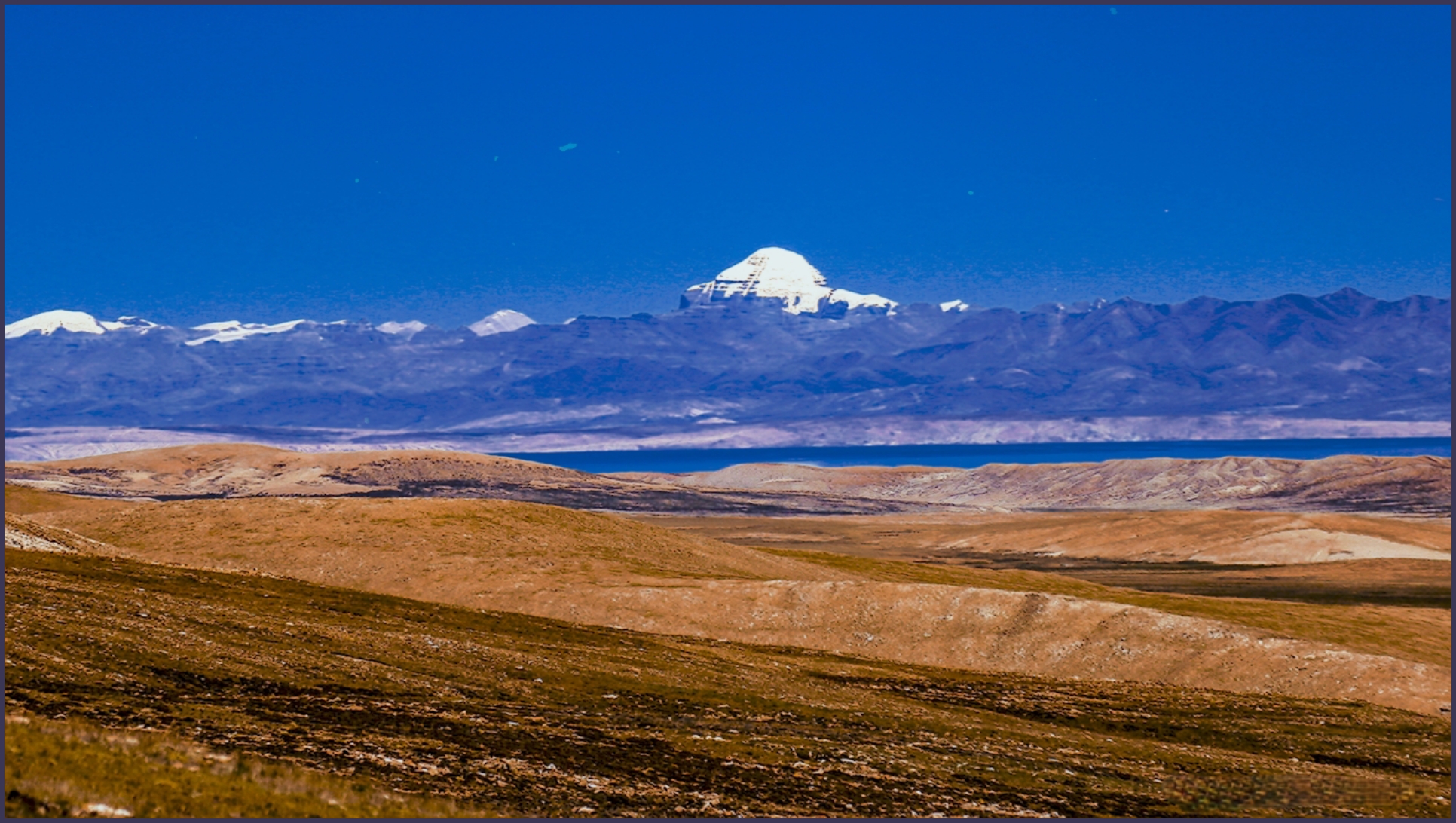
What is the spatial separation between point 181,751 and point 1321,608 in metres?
87.5

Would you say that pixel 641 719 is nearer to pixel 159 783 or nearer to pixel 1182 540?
pixel 159 783

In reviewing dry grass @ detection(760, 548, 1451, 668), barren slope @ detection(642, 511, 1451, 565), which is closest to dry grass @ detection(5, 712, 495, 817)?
dry grass @ detection(760, 548, 1451, 668)

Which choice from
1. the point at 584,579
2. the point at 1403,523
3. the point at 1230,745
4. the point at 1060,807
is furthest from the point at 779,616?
the point at 1403,523

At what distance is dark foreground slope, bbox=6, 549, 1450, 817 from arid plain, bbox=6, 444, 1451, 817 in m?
0.19

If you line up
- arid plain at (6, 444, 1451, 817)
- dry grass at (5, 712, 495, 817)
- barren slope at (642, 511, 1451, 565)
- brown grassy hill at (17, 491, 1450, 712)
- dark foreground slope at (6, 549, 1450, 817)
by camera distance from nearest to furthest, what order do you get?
dry grass at (5, 712, 495, 817) → arid plain at (6, 444, 1451, 817) → dark foreground slope at (6, 549, 1450, 817) → brown grassy hill at (17, 491, 1450, 712) → barren slope at (642, 511, 1451, 565)

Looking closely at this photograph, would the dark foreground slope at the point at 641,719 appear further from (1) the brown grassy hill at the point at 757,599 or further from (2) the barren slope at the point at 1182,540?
(2) the barren slope at the point at 1182,540

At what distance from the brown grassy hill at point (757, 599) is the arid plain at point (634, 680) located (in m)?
0.30

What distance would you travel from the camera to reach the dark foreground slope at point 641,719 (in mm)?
33812

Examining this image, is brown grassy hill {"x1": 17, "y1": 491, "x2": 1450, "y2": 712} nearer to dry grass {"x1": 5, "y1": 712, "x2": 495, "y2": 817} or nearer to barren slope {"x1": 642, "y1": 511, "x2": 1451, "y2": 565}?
dry grass {"x1": 5, "y1": 712, "x2": 495, "y2": 817}

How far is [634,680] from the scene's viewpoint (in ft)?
171

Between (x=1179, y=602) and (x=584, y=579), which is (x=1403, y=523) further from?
(x=584, y=579)

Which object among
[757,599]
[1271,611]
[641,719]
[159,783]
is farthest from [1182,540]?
[159,783]

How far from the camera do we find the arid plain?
32.4 m

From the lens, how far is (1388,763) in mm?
48156
